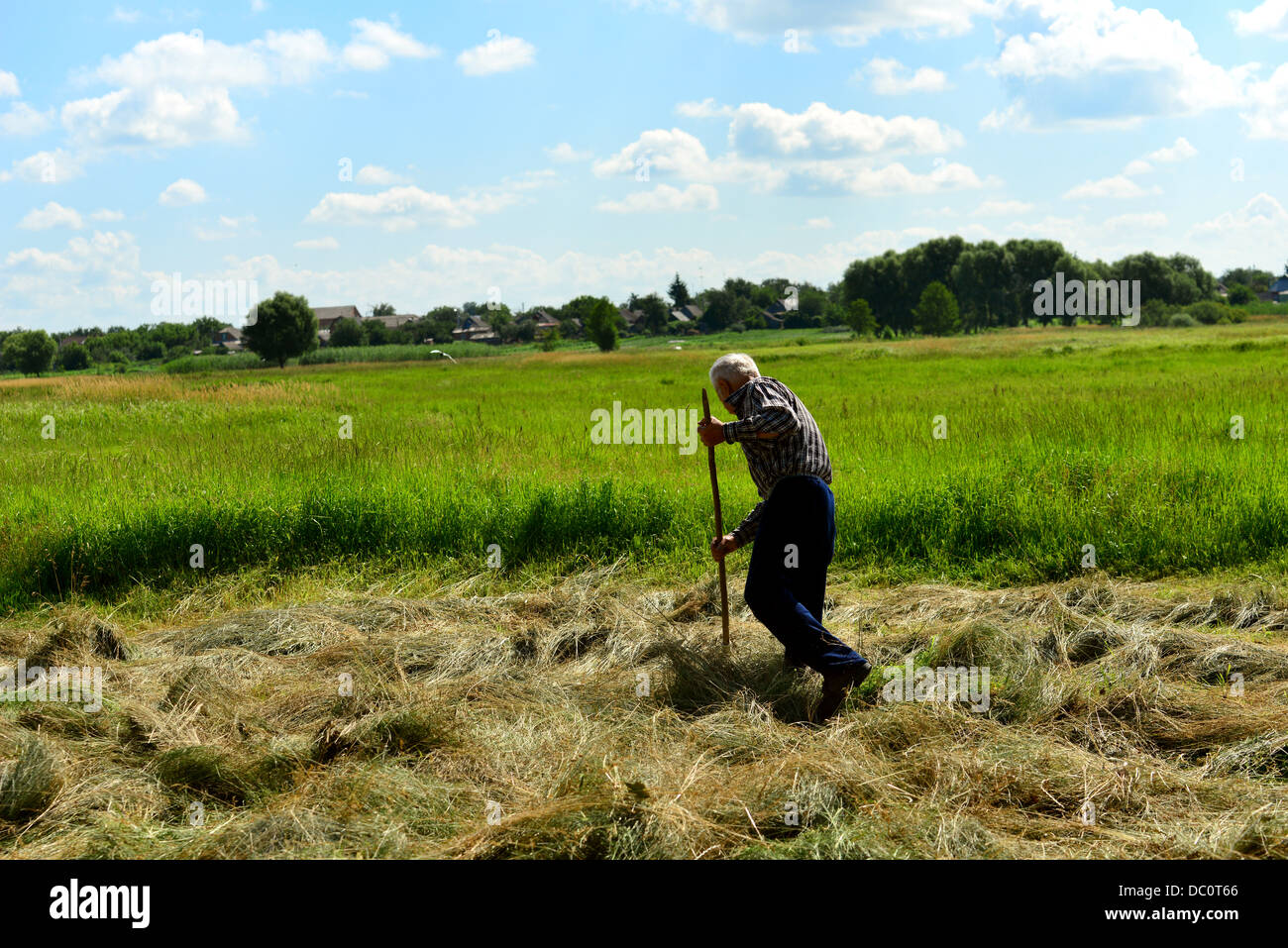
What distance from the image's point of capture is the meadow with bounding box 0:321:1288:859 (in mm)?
3549

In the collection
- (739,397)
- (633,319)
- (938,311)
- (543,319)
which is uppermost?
(543,319)

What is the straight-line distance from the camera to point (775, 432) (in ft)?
14.5

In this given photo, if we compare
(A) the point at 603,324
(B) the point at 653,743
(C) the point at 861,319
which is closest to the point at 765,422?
(B) the point at 653,743

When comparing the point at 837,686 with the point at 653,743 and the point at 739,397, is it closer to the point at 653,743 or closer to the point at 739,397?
the point at 653,743

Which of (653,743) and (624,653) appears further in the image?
(624,653)

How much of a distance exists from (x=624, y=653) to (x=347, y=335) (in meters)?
93.1

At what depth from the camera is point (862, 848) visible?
10.7ft

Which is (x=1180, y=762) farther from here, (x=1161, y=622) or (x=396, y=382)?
(x=396, y=382)

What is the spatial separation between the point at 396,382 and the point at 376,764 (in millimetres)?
31404

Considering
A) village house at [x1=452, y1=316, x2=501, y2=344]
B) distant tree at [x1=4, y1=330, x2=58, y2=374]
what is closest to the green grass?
distant tree at [x1=4, y1=330, x2=58, y2=374]

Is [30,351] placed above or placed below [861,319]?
below

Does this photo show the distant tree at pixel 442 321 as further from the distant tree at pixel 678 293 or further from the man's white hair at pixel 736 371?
the man's white hair at pixel 736 371

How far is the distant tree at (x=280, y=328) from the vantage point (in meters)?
68.5
